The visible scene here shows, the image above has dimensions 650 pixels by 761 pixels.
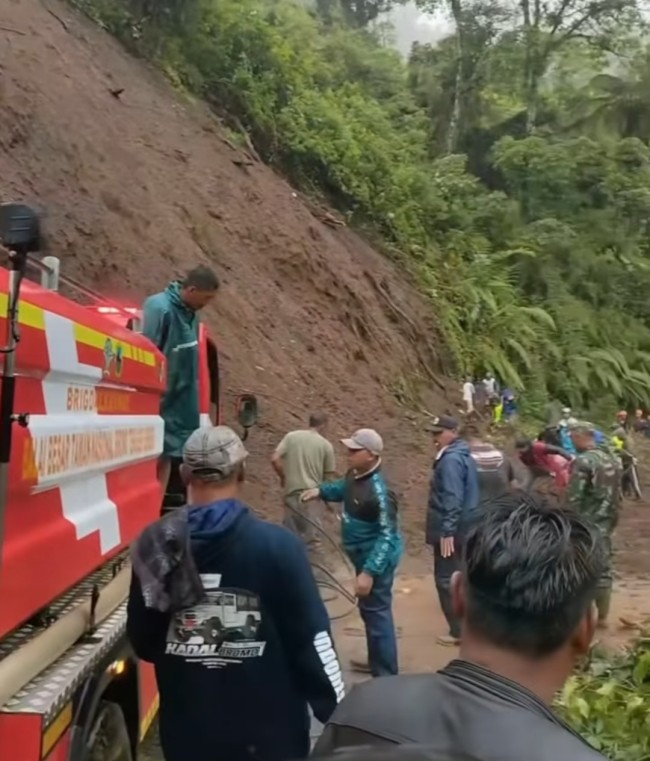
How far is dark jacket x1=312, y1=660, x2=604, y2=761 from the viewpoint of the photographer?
1.47 m

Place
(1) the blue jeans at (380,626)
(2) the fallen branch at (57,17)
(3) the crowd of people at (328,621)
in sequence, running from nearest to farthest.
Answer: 1. (3) the crowd of people at (328,621)
2. (1) the blue jeans at (380,626)
3. (2) the fallen branch at (57,17)

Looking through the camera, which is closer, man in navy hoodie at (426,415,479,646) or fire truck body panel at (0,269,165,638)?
fire truck body panel at (0,269,165,638)

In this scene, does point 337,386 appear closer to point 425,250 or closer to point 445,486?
point 425,250

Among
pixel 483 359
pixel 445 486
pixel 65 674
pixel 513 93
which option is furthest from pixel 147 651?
pixel 513 93

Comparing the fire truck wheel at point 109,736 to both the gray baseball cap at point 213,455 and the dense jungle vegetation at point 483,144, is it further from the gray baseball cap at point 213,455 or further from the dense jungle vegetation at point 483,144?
the dense jungle vegetation at point 483,144

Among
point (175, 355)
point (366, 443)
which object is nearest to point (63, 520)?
point (175, 355)

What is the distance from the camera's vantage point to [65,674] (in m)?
3.25

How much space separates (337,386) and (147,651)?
13.0 metres

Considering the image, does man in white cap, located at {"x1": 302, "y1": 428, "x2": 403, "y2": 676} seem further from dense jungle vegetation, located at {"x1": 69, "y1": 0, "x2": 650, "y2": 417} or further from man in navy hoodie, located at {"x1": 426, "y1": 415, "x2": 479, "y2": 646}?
dense jungle vegetation, located at {"x1": 69, "y1": 0, "x2": 650, "y2": 417}

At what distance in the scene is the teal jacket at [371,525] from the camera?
638 cm

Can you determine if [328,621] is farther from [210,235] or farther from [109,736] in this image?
[210,235]

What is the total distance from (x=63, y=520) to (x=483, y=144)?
27923 millimetres

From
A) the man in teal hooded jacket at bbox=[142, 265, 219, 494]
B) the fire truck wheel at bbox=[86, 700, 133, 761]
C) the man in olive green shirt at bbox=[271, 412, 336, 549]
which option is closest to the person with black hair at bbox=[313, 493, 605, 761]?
the fire truck wheel at bbox=[86, 700, 133, 761]

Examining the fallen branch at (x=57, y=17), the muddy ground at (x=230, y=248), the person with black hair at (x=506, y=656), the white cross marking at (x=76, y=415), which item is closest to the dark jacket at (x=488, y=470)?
the muddy ground at (x=230, y=248)
